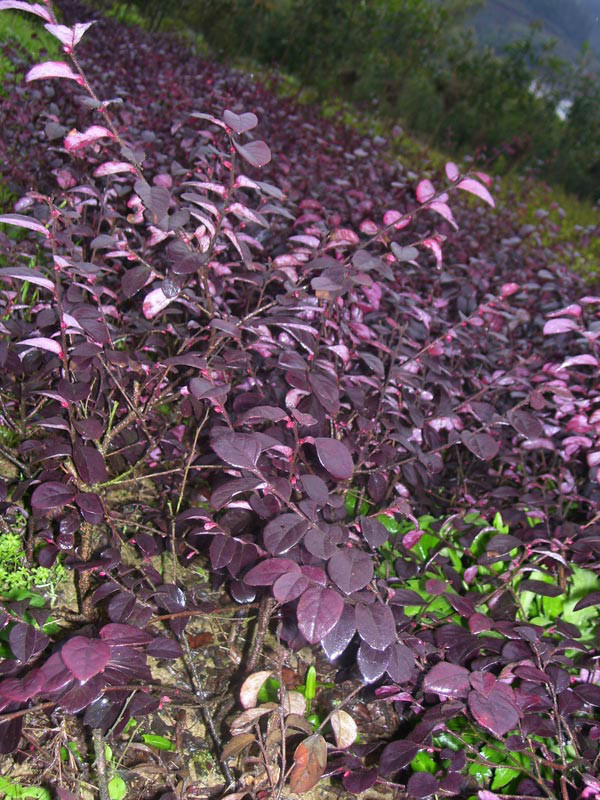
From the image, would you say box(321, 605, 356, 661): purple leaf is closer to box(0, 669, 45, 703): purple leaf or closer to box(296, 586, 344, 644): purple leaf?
box(296, 586, 344, 644): purple leaf

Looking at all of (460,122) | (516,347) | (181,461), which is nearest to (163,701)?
(181,461)

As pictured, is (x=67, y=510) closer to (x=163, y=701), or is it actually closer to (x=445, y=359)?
(x=163, y=701)

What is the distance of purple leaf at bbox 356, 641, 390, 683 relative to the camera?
0.99 metres

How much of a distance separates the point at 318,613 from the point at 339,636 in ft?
0.27

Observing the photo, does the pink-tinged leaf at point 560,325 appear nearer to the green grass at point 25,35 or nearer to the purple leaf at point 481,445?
the purple leaf at point 481,445

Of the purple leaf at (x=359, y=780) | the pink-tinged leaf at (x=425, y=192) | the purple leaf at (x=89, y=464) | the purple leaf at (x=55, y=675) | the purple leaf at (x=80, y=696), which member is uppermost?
the pink-tinged leaf at (x=425, y=192)

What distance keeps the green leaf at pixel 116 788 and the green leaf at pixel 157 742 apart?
94 mm

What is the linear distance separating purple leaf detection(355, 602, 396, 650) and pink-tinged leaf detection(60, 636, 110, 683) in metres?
0.37

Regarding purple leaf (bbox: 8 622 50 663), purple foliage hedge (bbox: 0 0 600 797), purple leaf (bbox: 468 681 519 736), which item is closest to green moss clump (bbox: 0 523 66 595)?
purple foliage hedge (bbox: 0 0 600 797)

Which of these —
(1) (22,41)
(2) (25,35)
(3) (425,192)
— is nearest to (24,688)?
(3) (425,192)

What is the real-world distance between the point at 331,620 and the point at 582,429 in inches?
42.1

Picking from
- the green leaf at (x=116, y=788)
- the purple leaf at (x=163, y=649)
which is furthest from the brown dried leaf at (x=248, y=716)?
the green leaf at (x=116, y=788)

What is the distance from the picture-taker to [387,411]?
5.10 feet

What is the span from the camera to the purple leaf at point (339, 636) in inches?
36.6
